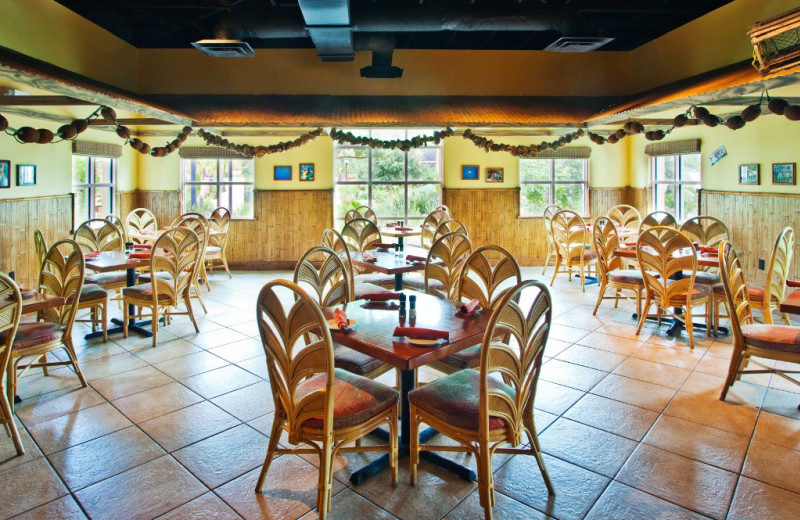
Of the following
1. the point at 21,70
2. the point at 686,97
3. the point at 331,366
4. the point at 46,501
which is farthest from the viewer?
the point at 686,97

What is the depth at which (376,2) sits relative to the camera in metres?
5.77

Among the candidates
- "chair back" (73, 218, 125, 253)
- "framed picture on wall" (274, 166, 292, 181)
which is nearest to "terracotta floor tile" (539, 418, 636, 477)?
"chair back" (73, 218, 125, 253)

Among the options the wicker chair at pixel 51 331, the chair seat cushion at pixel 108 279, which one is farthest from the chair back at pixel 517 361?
the chair seat cushion at pixel 108 279

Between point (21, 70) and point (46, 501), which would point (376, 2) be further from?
point (46, 501)

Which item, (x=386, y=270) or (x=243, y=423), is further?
(x=386, y=270)

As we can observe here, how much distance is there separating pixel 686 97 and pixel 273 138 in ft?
21.6

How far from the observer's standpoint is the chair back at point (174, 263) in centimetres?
470

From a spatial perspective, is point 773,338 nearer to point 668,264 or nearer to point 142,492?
point 668,264

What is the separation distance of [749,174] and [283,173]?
6.96 meters

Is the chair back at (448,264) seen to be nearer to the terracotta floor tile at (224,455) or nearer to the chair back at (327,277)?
the chair back at (327,277)

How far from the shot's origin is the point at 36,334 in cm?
335

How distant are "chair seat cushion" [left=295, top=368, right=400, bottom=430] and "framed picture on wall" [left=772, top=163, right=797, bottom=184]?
6.03 metres

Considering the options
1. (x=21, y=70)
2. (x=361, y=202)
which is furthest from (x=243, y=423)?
(x=361, y=202)

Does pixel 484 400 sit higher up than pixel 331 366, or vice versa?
pixel 331 366
